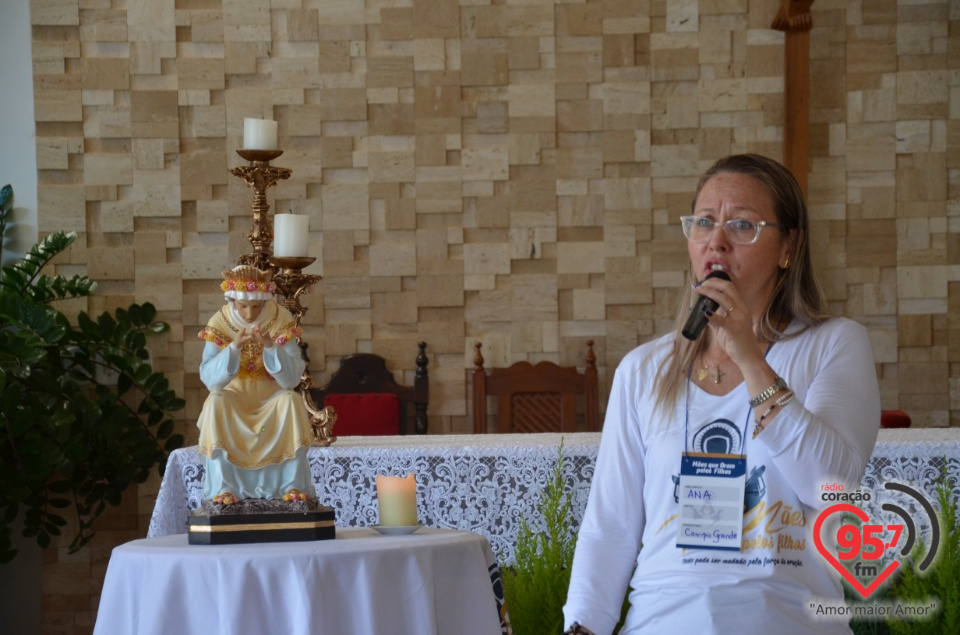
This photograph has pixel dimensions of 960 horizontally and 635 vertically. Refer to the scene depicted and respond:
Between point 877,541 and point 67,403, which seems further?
point 67,403

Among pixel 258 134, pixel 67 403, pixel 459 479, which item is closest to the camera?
pixel 459 479

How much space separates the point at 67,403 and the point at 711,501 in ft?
14.1

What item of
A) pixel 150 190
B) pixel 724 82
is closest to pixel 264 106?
pixel 150 190

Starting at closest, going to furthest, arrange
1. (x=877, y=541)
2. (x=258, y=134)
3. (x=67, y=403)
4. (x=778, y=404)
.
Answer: (x=778, y=404)
(x=877, y=541)
(x=258, y=134)
(x=67, y=403)

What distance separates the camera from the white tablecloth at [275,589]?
6.35ft

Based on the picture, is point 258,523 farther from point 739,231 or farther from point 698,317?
point 739,231

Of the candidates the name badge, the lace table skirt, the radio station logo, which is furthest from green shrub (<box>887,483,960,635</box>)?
the name badge

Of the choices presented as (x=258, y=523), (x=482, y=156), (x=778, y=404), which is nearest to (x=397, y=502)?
(x=258, y=523)

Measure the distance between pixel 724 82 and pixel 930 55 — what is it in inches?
45.0

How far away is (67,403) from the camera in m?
5.50

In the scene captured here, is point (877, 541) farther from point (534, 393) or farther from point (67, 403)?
point (67, 403)

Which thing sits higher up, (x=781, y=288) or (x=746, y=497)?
(x=781, y=288)

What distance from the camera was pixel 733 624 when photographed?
1.89 metres

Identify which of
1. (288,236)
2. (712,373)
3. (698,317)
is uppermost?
(288,236)
